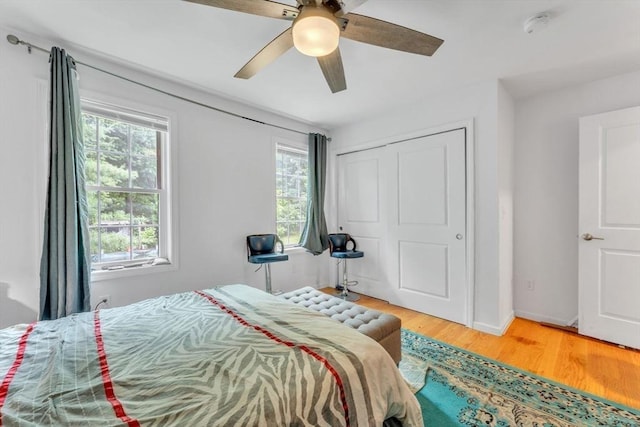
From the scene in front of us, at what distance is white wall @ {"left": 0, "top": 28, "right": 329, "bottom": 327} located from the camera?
1.93m

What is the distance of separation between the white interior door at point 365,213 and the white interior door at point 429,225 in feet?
0.60

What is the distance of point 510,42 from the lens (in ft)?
6.64

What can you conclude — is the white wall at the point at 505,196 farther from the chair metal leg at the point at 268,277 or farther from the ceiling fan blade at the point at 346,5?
the chair metal leg at the point at 268,277

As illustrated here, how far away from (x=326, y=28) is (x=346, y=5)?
14 cm

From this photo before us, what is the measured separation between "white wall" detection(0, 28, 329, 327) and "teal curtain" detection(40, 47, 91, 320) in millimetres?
164

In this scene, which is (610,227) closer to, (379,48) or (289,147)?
(379,48)

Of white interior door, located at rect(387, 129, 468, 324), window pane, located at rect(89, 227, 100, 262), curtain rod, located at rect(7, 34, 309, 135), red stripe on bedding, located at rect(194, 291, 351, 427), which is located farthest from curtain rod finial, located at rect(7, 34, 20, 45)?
white interior door, located at rect(387, 129, 468, 324)

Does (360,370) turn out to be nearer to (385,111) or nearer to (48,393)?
(48,393)

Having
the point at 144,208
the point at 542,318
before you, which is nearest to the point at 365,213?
the point at 542,318

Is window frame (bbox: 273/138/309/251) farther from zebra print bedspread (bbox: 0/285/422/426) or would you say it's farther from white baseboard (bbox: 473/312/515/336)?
white baseboard (bbox: 473/312/515/336)

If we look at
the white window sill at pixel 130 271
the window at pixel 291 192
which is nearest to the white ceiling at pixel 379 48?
the window at pixel 291 192

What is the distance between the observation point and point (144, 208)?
2.60 meters

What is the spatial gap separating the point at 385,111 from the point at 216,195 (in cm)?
234

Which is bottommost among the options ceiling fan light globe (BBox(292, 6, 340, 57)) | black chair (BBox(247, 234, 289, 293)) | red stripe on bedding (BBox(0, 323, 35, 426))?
red stripe on bedding (BBox(0, 323, 35, 426))
